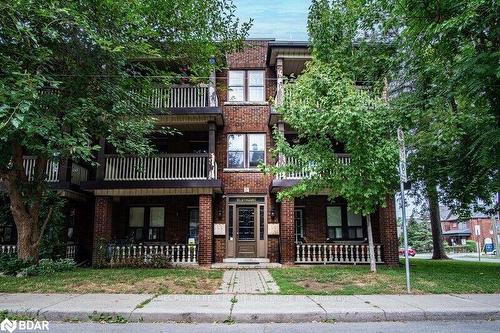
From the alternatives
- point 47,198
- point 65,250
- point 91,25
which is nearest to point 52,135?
point 91,25

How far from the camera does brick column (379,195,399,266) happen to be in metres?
15.9

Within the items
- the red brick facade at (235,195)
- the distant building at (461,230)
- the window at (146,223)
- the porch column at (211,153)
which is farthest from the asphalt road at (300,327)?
the distant building at (461,230)

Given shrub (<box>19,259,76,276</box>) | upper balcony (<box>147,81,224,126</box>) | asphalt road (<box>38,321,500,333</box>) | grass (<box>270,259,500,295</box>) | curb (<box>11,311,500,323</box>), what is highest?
upper balcony (<box>147,81,224,126</box>)

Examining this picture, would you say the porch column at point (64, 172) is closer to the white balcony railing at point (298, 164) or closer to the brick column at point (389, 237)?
the white balcony railing at point (298, 164)

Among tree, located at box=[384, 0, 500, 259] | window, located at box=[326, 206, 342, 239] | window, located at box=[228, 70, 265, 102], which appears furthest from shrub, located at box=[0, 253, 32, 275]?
tree, located at box=[384, 0, 500, 259]

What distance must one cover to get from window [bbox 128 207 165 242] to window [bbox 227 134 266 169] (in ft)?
12.7

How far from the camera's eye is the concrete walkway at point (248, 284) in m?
9.38

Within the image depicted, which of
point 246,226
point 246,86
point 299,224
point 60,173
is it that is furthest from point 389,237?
point 60,173

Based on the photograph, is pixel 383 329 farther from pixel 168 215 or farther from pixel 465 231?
pixel 465 231

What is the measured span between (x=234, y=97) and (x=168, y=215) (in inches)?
241

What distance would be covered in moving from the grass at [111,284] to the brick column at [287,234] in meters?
4.40

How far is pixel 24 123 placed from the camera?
9141 mm

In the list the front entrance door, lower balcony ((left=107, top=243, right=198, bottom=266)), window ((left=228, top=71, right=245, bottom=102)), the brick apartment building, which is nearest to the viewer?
lower balcony ((left=107, top=243, right=198, bottom=266))

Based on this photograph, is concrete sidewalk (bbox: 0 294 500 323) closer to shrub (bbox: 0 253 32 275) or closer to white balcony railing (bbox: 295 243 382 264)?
shrub (bbox: 0 253 32 275)
